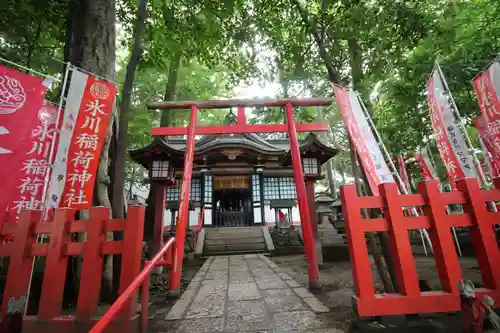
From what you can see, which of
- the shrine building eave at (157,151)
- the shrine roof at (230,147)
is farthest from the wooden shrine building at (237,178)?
the shrine building eave at (157,151)

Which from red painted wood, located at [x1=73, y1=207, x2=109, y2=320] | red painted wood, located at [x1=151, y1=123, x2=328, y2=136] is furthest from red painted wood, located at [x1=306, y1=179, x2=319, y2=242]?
red painted wood, located at [x1=73, y1=207, x2=109, y2=320]

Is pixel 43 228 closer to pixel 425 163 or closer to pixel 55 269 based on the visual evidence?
pixel 55 269

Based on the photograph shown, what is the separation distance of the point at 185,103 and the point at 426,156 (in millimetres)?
9392

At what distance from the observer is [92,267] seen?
7.95ft

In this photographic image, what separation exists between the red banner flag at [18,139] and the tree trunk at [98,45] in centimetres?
83

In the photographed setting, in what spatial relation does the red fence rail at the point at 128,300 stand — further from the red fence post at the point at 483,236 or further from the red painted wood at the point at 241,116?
the red painted wood at the point at 241,116

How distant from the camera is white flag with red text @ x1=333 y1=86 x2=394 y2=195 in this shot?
3506 millimetres

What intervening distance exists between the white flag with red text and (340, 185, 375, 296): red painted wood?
1.31 m

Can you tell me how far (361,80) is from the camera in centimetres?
429

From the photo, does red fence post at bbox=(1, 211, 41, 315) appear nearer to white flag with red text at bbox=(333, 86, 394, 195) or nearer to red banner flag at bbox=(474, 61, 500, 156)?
white flag with red text at bbox=(333, 86, 394, 195)

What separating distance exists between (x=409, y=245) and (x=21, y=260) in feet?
12.7

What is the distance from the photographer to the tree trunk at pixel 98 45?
4199mm

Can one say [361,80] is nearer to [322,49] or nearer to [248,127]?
[322,49]

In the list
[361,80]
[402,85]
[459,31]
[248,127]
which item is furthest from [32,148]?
[459,31]
